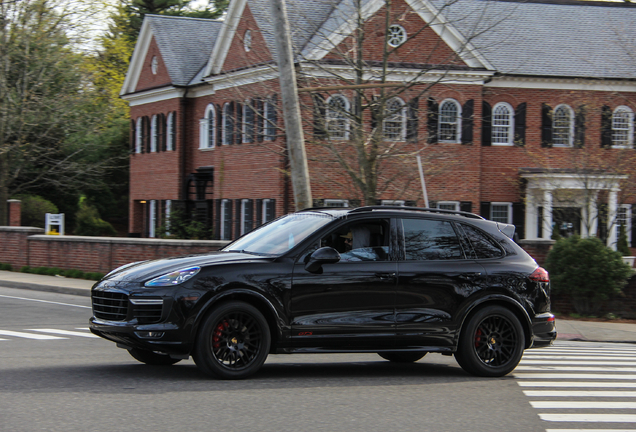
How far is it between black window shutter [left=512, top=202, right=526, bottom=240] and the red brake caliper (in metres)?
24.9

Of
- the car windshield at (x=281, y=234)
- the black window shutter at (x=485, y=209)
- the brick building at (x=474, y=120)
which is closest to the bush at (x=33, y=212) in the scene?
the brick building at (x=474, y=120)

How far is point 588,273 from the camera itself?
18.3 metres

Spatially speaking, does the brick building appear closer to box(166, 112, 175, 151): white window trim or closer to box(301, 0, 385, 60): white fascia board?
box(166, 112, 175, 151): white window trim

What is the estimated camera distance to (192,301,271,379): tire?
7.70 m

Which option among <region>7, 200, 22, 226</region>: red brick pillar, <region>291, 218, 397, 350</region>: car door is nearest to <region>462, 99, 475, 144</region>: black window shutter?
<region>7, 200, 22, 226</region>: red brick pillar

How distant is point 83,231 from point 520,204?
21.9 metres

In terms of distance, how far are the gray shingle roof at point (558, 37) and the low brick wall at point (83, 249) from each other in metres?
14.7

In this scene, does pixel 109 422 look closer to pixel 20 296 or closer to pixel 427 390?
pixel 427 390

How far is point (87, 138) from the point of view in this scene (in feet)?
139

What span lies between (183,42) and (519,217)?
18.1 metres

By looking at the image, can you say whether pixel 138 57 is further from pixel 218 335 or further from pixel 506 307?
pixel 218 335

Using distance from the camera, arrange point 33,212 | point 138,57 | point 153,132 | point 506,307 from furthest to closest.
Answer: point 138,57, point 153,132, point 33,212, point 506,307

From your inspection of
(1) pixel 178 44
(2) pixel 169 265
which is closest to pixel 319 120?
(2) pixel 169 265

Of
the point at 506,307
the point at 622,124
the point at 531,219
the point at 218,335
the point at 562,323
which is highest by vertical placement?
the point at 622,124
